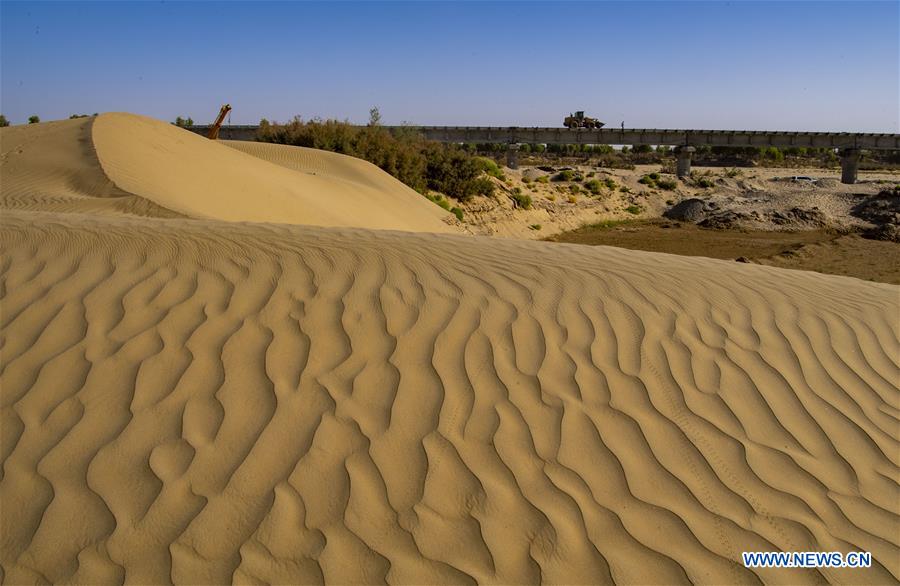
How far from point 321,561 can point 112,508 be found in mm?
903

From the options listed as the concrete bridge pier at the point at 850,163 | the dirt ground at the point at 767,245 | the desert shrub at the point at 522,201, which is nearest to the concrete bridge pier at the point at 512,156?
the dirt ground at the point at 767,245

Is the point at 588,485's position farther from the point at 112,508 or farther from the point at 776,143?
the point at 776,143

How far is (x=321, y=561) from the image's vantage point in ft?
9.09

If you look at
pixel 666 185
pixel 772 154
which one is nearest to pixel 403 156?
pixel 666 185

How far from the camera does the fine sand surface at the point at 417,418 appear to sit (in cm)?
287

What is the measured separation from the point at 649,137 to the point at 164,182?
3504cm

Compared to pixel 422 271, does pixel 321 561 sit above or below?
below

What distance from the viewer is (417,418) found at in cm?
357

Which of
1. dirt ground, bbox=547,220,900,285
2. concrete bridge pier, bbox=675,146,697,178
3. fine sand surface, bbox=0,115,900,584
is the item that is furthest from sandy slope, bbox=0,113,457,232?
concrete bridge pier, bbox=675,146,697,178

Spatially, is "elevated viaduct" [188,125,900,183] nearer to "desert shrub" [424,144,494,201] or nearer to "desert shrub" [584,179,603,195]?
"desert shrub" [584,179,603,195]

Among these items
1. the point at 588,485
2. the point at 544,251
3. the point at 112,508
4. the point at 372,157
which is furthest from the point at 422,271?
the point at 372,157

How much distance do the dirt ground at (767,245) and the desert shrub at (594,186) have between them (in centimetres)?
315

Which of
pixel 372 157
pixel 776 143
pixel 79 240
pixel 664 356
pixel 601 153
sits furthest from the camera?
pixel 601 153

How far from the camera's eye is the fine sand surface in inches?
113
